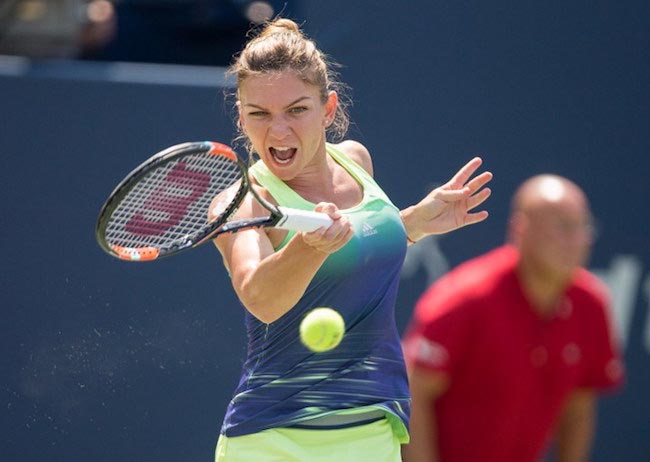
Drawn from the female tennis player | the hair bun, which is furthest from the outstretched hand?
the hair bun

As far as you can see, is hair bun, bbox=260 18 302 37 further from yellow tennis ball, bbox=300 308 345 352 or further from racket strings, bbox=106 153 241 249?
→ yellow tennis ball, bbox=300 308 345 352

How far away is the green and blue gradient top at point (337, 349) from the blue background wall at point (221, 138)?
1639 millimetres

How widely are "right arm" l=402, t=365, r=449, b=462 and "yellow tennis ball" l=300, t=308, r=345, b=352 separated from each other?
230 millimetres

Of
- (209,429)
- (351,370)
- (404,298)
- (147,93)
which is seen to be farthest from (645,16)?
(351,370)

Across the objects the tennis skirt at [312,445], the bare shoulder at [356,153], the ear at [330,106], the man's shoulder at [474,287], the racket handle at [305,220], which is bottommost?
the tennis skirt at [312,445]

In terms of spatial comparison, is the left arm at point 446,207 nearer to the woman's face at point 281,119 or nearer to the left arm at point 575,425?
the woman's face at point 281,119

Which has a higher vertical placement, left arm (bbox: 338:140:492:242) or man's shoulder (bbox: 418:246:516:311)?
left arm (bbox: 338:140:492:242)

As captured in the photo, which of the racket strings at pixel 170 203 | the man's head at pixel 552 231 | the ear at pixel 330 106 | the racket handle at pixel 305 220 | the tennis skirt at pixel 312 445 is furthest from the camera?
the ear at pixel 330 106

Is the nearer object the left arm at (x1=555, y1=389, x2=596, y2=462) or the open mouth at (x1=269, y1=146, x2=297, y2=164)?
the left arm at (x1=555, y1=389, x2=596, y2=462)

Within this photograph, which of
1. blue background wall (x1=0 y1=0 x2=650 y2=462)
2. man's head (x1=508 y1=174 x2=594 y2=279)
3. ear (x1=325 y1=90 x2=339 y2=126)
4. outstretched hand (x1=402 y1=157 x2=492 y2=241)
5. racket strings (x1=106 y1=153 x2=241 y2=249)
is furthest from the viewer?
blue background wall (x1=0 y1=0 x2=650 y2=462)

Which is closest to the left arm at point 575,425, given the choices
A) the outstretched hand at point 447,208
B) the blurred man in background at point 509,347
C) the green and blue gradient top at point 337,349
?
the blurred man in background at point 509,347

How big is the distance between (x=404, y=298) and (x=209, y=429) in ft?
3.00

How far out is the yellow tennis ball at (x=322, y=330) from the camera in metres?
3.07

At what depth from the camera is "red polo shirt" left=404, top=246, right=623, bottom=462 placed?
9.58ft
